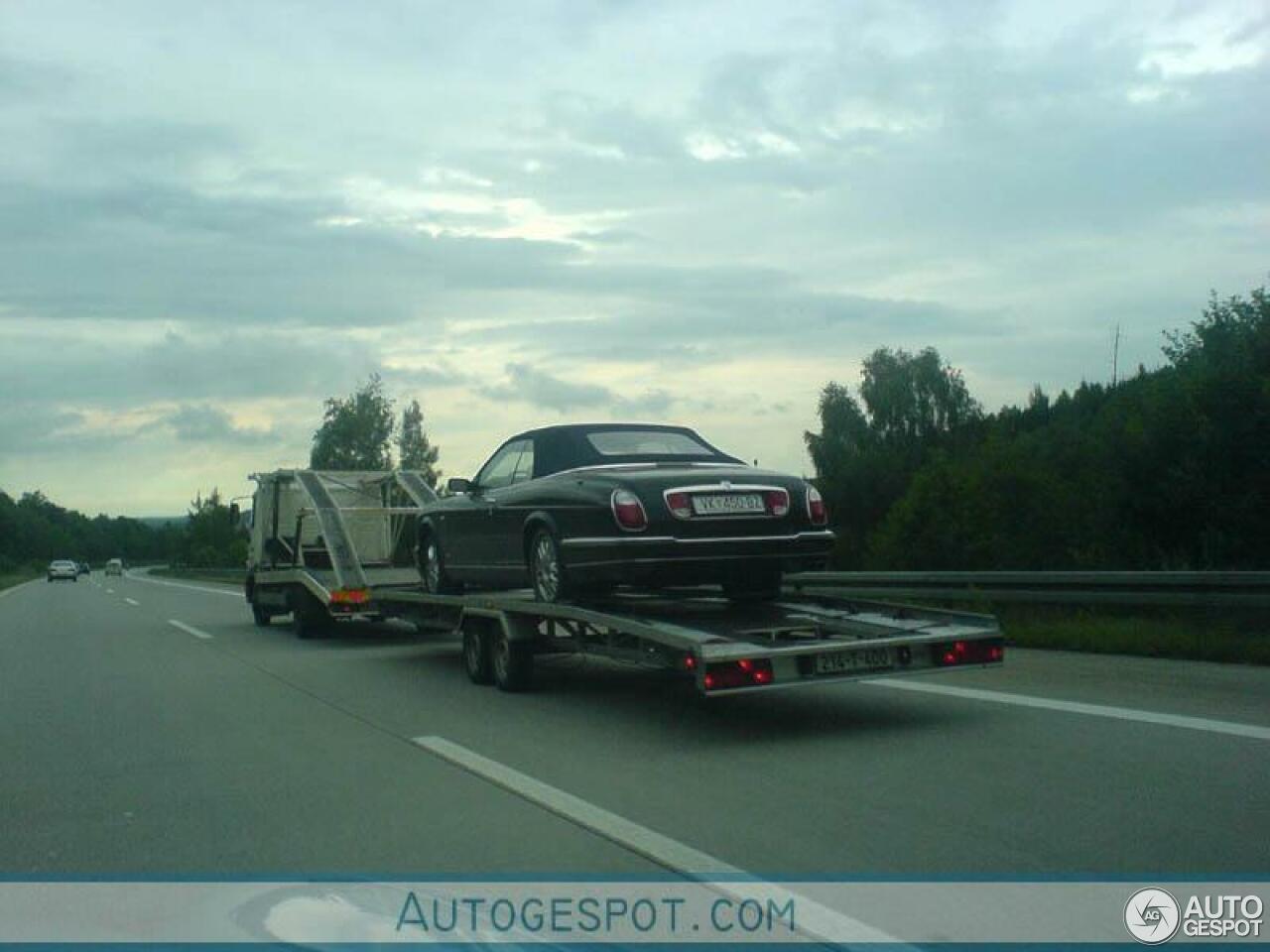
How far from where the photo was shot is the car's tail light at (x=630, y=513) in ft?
30.7

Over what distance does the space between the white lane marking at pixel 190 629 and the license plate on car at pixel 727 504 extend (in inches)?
466

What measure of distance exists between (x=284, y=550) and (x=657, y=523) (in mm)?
12518

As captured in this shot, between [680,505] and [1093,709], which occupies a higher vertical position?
[680,505]

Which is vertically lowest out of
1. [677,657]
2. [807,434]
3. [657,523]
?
[677,657]

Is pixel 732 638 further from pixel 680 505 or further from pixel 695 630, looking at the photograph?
pixel 680 505

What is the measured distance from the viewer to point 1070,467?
5316 cm

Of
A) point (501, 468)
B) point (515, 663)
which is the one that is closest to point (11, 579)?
point (501, 468)

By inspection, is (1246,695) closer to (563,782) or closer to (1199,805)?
(1199,805)

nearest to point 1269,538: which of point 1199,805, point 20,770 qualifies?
point 1199,805

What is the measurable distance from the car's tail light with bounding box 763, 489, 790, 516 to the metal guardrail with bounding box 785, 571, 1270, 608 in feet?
6.52

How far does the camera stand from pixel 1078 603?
14.5 m

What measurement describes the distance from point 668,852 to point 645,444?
222 inches

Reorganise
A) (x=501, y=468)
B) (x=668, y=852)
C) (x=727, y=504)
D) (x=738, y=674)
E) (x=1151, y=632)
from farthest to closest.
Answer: (x=1151, y=632) < (x=501, y=468) < (x=727, y=504) < (x=738, y=674) < (x=668, y=852)

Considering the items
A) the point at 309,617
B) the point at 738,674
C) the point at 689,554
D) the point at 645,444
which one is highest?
the point at 645,444
